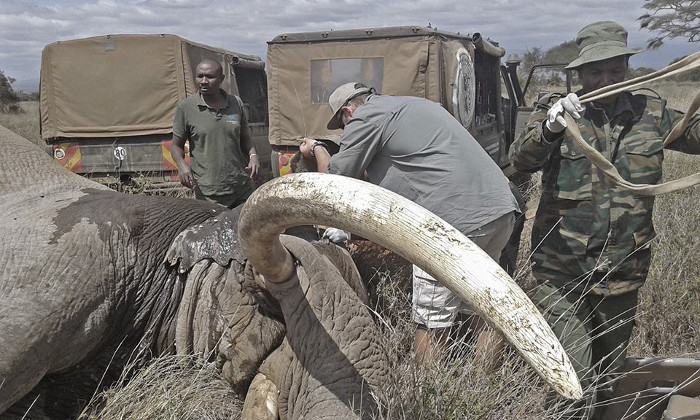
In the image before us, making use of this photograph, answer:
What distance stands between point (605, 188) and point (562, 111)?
548mm

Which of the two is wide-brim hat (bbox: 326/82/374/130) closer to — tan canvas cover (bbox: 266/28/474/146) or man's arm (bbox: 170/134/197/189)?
man's arm (bbox: 170/134/197/189)

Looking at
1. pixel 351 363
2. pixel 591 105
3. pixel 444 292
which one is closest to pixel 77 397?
pixel 351 363

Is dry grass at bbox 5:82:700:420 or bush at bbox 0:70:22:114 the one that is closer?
dry grass at bbox 5:82:700:420

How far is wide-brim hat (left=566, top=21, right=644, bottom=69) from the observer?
11.5 feet

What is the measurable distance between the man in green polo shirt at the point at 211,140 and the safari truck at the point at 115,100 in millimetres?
3114

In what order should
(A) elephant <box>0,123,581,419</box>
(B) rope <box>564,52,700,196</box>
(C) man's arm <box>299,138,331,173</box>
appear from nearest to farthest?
1. (A) elephant <box>0,123,581,419</box>
2. (B) rope <box>564,52,700,196</box>
3. (C) man's arm <box>299,138,331,173</box>

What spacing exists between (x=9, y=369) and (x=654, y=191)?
2573 mm

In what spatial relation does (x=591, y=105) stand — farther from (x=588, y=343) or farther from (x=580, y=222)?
(x=588, y=343)

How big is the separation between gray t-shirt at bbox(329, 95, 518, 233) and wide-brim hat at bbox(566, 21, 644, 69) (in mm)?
708

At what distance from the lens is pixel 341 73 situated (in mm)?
8438

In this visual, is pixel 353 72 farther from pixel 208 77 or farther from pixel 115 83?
pixel 115 83

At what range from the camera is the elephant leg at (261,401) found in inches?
102

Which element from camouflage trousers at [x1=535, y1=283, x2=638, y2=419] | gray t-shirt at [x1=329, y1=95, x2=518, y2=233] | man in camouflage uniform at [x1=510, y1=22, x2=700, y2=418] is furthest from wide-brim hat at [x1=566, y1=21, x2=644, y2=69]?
camouflage trousers at [x1=535, y1=283, x2=638, y2=419]

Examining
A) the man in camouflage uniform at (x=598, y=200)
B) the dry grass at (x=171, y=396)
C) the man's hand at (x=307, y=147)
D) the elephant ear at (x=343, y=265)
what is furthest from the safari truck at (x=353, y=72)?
the dry grass at (x=171, y=396)
